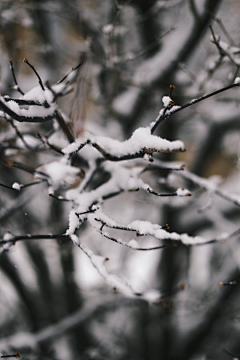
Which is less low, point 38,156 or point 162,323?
point 38,156

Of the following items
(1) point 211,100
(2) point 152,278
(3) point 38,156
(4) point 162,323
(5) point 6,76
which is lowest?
(4) point 162,323

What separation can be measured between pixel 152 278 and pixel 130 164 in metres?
2.62

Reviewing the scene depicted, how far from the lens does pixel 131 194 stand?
4219 millimetres

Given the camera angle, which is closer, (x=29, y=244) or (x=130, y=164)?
(x=130, y=164)

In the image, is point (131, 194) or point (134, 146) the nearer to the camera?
point (134, 146)

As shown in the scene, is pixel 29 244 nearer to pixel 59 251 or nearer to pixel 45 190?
pixel 59 251

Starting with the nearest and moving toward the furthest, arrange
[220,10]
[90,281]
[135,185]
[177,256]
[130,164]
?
[135,185] → [220,10] → [130,164] → [177,256] → [90,281]

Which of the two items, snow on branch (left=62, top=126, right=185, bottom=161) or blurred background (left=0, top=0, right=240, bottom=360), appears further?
blurred background (left=0, top=0, right=240, bottom=360)

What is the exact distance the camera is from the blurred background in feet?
11.3

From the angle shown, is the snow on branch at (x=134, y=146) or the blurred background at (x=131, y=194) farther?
the blurred background at (x=131, y=194)

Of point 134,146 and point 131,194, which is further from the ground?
point 131,194

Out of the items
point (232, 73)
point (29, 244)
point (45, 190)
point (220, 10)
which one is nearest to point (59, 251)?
point (29, 244)

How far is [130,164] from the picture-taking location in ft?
11.3

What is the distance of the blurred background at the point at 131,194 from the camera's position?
3441 mm
